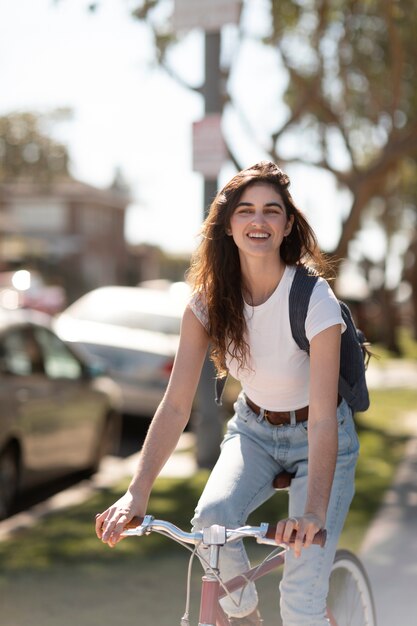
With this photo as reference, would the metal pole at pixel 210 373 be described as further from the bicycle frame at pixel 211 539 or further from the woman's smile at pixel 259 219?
the bicycle frame at pixel 211 539

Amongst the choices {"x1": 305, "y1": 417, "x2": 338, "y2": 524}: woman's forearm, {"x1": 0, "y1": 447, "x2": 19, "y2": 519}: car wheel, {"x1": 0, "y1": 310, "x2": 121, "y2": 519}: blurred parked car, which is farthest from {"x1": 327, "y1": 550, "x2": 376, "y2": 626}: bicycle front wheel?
{"x1": 0, "y1": 447, "x2": 19, "y2": 519}: car wheel

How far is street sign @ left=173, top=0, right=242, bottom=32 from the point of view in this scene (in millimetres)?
8773

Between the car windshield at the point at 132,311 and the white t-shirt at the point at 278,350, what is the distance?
30.5 feet

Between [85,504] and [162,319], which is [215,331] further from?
[162,319]

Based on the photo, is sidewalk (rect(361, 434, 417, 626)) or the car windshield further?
the car windshield

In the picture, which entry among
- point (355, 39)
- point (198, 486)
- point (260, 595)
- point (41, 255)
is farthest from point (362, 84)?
point (41, 255)

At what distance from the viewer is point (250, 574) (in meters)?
3.39

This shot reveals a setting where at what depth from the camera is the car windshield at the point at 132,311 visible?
1301cm

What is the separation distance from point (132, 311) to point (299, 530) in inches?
416

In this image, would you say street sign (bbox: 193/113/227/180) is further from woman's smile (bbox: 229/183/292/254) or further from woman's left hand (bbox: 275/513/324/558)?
woman's left hand (bbox: 275/513/324/558)

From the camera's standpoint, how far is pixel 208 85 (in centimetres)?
927

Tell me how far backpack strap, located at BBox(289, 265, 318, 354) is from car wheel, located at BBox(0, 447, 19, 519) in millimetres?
4479

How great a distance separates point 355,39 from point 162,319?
5.34 m

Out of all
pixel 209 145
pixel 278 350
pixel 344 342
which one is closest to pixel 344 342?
pixel 344 342
